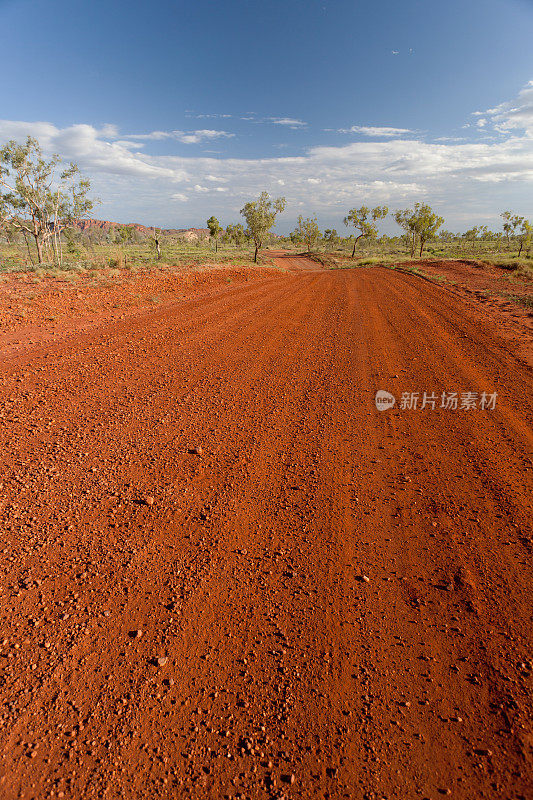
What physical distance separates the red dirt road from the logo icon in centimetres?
15

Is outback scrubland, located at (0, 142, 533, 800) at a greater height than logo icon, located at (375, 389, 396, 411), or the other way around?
logo icon, located at (375, 389, 396, 411)

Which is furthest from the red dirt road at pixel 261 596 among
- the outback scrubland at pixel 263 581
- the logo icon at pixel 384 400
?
the logo icon at pixel 384 400

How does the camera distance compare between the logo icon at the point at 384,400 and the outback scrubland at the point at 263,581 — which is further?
the logo icon at the point at 384,400

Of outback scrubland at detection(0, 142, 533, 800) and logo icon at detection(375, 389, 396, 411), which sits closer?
outback scrubland at detection(0, 142, 533, 800)

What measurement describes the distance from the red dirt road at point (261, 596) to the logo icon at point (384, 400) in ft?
0.48

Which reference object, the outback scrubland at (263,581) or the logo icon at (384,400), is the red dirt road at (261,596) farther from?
the logo icon at (384,400)

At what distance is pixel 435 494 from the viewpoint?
148 inches

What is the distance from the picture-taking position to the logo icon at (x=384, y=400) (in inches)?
221

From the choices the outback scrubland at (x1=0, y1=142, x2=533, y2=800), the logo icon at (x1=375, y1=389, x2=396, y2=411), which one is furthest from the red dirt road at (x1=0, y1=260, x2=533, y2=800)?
the logo icon at (x1=375, y1=389, x2=396, y2=411)

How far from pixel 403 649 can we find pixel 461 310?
40.6 feet

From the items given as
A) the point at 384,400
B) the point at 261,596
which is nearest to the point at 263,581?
the point at 261,596

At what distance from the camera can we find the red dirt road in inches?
73.7

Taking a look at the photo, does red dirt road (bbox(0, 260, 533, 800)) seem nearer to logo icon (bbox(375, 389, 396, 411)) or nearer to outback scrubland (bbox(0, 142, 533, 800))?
outback scrubland (bbox(0, 142, 533, 800))

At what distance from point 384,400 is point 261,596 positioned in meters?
3.99
